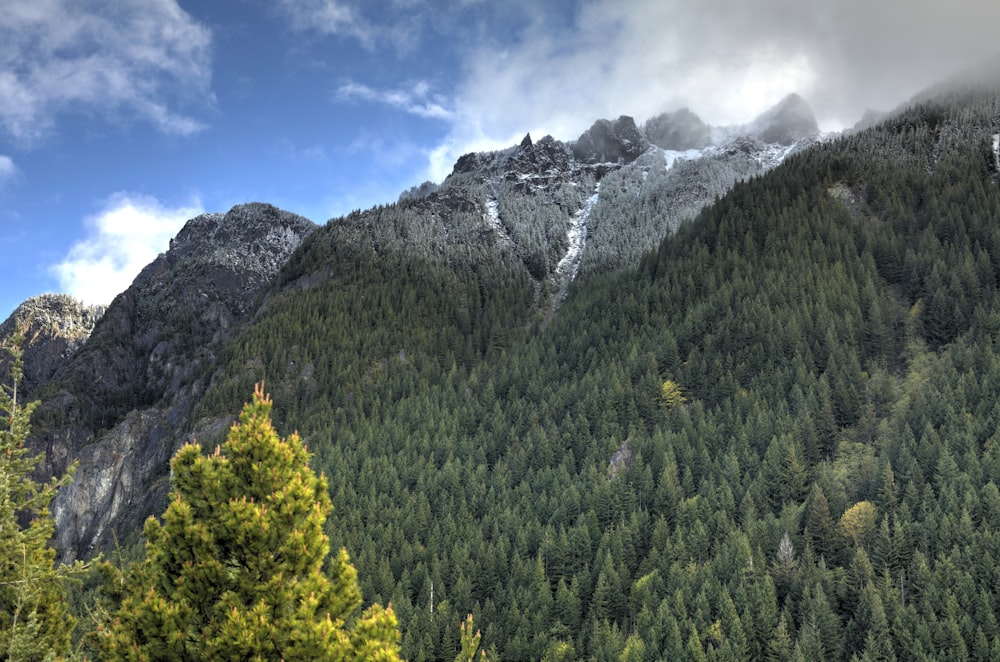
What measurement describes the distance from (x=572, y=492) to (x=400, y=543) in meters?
31.1

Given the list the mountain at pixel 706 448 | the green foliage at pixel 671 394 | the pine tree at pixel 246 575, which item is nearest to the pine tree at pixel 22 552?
the pine tree at pixel 246 575

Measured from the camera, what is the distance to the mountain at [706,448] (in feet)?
267

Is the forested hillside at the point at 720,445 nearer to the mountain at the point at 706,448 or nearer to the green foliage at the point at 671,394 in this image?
the mountain at the point at 706,448

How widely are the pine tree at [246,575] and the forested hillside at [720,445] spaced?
70545 millimetres

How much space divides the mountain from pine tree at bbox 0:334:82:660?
68.2 m

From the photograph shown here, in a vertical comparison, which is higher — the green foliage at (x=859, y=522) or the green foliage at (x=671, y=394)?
the green foliage at (x=671, y=394)

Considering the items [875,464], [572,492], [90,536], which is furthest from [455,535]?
[90,536]

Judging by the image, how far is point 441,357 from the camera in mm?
A: 199125

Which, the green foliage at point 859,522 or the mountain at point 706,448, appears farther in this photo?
the green foliage at point 859,522

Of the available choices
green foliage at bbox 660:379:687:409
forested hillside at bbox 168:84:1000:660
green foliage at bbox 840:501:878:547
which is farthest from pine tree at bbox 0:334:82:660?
green foliage at bbox 660:379:687:409

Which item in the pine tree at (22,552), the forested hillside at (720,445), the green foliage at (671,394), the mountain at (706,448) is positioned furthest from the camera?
the green foliage at (671,394)

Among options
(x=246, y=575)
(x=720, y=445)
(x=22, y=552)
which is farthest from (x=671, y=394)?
(x=246, y=575)

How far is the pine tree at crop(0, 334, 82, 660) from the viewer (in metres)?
20.3

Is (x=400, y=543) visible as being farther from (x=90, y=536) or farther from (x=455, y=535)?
(x=90, y=536)
